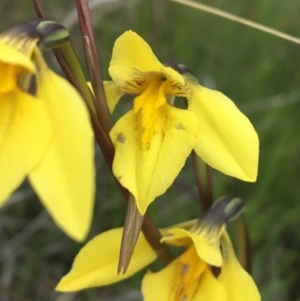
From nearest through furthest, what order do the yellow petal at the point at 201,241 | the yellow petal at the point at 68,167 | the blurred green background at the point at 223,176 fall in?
the yellow petal at the point at 68,167 → the yellow petal at the point at 201,241 → the blurred green background at the point at 223,176

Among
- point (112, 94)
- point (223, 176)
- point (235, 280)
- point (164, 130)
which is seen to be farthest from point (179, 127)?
point (223, 176)

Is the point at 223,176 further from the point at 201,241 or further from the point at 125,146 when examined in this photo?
the point at 125,146

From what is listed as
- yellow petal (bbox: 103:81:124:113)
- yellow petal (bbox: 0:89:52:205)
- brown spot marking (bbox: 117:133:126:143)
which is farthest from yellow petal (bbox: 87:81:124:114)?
yellow petal (bbox: 0:89:52:205)

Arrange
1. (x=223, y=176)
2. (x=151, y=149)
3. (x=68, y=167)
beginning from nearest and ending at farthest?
1. (x=68, y=167)
2. (x=151, y=149)
3. (x=223, y=176)

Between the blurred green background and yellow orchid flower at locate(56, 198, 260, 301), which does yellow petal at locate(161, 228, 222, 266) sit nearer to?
yellow orchid flower at locate(56, 198, 260, 301)

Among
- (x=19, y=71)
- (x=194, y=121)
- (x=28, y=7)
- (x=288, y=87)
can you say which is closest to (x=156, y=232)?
(x=194, y=121)

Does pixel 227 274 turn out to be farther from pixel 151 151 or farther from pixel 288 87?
pixel 288 87

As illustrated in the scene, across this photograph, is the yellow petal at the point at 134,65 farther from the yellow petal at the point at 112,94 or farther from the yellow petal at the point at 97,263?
the yellow petal at the point at 97,263

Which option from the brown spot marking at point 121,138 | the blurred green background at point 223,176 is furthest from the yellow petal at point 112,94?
the blurred green background at point 223,176
